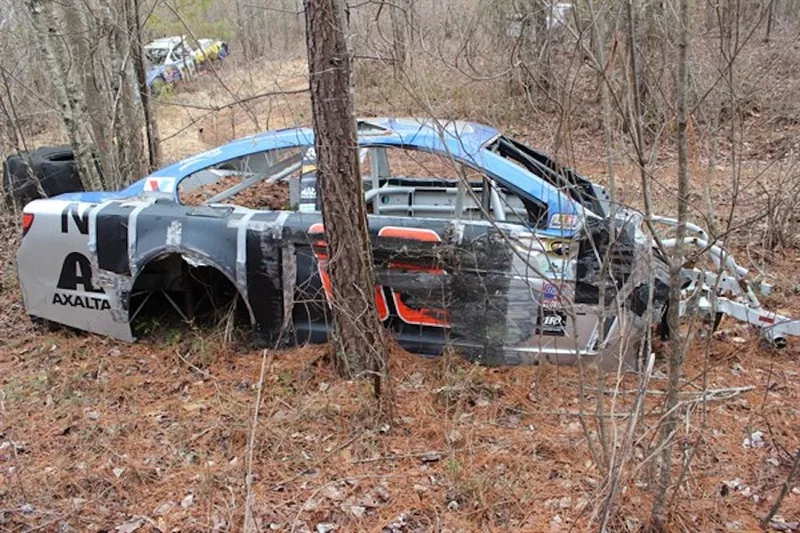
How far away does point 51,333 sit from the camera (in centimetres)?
516

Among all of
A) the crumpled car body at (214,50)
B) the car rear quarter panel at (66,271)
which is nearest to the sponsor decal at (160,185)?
the car rear quarter panel at (66,271)

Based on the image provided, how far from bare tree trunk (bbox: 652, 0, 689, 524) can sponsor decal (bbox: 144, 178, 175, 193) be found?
3529 mm

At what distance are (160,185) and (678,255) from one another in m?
3.66

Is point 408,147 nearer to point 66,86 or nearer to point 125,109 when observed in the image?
point 66,86

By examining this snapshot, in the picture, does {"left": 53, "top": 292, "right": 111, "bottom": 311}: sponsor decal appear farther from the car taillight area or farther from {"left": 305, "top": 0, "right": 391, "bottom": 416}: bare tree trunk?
{"left": 305, "top": 0, "right": 391, "bottom": 416}: bare tree trunk

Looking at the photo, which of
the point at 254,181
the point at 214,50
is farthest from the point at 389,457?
the point at 214,50

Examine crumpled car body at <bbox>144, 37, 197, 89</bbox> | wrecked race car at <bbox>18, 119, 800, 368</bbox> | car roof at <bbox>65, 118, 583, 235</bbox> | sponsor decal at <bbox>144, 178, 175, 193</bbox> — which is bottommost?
wrecked race car at <bbox>18, 119, 800, 368</bbox>

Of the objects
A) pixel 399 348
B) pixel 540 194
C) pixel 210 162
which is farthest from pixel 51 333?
pixel 540 194

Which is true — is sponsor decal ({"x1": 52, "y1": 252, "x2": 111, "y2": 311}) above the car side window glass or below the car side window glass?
below

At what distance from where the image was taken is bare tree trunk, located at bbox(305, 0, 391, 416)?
371cm

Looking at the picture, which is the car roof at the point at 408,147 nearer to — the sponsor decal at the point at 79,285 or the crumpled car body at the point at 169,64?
the sponsor decal at the point at 79,285

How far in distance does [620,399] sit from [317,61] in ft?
8.72


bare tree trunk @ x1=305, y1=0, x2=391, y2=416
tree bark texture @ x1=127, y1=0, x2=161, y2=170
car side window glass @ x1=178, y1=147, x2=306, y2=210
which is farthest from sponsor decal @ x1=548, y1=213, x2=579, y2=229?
tree bark texture @ x1=127, y1=0, x2=161, y2=170

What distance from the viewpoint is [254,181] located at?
4891mm
